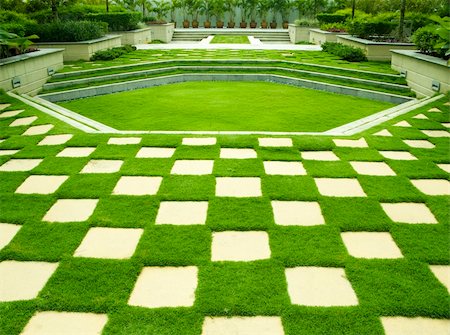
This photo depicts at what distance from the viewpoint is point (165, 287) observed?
3.01 meters

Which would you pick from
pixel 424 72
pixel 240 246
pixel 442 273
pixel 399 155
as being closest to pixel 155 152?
pixel 240 246

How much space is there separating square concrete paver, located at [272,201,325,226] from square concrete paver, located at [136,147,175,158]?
198 centimetres

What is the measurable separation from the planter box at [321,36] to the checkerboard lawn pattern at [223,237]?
15416mm

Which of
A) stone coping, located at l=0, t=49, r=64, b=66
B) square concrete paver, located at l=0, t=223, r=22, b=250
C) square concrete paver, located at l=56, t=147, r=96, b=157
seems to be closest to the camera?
square concrete paver, located at l=0, t=223, r=22, b=250

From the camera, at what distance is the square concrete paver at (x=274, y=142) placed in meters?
5.91

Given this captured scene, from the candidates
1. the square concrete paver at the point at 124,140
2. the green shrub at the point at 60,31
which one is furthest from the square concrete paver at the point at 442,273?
the green shrub at the point at 60,31

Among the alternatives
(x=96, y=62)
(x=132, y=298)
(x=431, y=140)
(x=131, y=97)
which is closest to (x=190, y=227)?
(x=132, y=298)

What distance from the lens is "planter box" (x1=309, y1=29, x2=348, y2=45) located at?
19953 mm

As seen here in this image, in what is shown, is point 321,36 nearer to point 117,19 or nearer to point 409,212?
point 117,19

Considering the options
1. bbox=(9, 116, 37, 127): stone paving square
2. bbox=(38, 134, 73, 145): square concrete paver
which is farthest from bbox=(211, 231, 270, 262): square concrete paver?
bbox=(9, 116, 37, 127): stone paving square

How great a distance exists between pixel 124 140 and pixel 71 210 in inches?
86.2

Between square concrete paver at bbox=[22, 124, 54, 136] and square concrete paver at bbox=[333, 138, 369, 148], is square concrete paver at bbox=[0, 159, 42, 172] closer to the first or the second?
square concrete paver at bbox=[22, 124, 54, 136]

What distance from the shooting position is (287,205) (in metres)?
4.23

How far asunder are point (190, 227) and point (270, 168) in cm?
172
